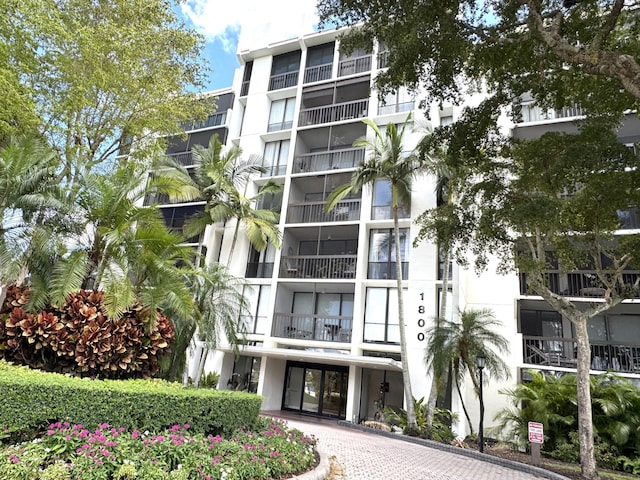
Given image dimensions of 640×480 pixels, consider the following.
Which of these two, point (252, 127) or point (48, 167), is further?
point (252, 127)

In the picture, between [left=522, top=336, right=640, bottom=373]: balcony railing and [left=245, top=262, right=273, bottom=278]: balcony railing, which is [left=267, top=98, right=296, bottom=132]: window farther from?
[left=522, top=336, right=640, bottom=373]: balcony railing

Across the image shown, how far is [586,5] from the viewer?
8.50 m

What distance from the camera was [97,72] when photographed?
11258mm

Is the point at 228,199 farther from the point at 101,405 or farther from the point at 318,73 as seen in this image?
the point at 101,405

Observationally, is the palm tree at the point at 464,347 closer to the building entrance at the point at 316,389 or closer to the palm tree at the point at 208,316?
the building entrance at the point at 316,389

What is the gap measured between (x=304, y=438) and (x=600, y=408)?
10.0 meters

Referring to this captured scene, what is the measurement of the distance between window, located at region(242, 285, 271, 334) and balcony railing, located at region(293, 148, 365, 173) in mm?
6595

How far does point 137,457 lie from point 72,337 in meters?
3.68

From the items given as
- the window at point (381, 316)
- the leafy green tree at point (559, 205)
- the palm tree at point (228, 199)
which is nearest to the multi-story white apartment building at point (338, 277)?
the window at point (381, 316)

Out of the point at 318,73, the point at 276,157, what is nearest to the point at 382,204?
the point at 276,157

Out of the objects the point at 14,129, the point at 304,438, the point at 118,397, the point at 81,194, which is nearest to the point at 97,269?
the point at 81,194

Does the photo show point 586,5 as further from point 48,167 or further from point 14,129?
point 14,129

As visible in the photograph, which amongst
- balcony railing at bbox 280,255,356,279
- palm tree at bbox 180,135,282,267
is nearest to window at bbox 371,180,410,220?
balcony railing at bbox 280,255,356,279

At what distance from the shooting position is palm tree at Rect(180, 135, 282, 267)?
779 inches
